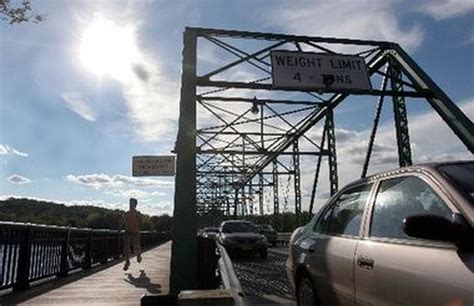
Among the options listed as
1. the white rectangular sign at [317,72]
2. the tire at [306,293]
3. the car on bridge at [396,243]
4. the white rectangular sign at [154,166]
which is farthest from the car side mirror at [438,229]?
the white rectangular sign at [317,72]

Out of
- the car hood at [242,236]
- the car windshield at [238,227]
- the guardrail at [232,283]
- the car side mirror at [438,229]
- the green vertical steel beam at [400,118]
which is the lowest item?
the guardrail at [232,283]

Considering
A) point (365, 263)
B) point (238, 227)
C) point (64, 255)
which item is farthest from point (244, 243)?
point (365, 263)

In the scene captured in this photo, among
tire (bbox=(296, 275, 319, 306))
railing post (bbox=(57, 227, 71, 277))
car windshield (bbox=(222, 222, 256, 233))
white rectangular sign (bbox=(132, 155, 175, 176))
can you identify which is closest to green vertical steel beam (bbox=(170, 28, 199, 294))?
white rectangular sign (bbox=(132, 155, 175, 176))

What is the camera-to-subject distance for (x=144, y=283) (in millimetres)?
12688

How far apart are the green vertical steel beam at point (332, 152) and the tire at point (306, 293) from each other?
1958 cm

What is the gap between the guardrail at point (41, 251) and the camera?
32.3 ft

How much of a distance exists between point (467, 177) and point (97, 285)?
372 inches

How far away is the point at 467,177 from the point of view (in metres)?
4.05

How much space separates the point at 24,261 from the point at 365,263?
7.79m

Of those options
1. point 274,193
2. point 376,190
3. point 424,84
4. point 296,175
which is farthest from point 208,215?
point 376,190

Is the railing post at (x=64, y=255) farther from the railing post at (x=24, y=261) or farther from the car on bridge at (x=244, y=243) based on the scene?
the car on bridge at (x=244, y=243)

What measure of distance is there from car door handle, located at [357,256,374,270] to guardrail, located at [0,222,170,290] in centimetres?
651

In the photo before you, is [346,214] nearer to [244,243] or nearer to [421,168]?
[421,168]

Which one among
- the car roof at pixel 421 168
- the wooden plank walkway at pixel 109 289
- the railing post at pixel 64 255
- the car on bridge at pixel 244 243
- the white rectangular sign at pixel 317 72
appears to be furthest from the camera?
the car on bridge at pixel 244 243
